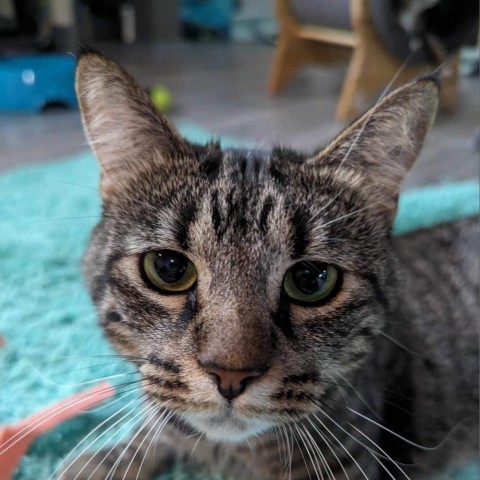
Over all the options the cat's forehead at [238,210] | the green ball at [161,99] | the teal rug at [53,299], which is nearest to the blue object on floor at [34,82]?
the green ball at [161,99]

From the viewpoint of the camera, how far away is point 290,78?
151 inches

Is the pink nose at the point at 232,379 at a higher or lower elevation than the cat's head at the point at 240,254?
lower

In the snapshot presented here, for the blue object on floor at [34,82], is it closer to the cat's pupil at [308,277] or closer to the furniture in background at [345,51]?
the furniture in background at [345,51]

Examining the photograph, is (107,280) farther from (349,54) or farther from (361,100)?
(349,54)

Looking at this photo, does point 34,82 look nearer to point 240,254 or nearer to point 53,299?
point 53,299

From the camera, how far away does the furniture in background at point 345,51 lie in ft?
9.71

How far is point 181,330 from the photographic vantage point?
2.57 feet

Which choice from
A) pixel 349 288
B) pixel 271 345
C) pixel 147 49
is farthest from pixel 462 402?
pixel 147 49

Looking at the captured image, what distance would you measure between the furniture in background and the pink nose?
2.21 meters

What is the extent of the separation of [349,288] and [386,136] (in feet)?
Result: 0.83

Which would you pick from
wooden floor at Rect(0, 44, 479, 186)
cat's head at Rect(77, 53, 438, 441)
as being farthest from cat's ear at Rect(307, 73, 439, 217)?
wooden floor at Rect(0, 44, 479, 186)

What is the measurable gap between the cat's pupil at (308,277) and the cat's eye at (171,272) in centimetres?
14

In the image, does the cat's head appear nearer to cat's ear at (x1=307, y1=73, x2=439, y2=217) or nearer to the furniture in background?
cat's ear at (x1=307, y1=73, x2=439, y2=217)

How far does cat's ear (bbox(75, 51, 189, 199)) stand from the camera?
2.90ft
